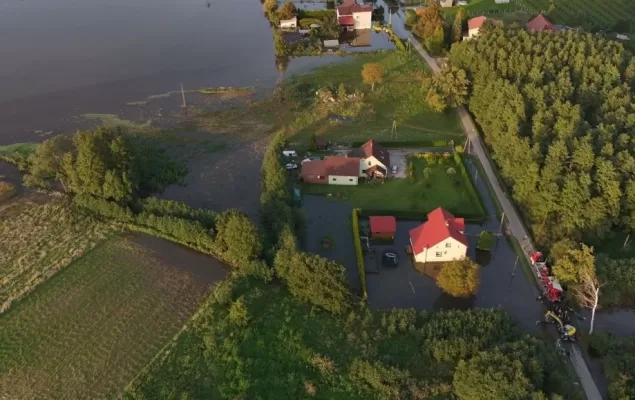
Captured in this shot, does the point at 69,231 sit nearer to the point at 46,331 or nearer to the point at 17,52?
the point at 46,331

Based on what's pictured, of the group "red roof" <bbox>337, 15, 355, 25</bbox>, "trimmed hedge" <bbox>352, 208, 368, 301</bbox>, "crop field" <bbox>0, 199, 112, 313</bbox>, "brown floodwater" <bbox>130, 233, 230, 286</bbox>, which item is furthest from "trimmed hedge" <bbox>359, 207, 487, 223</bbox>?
"red roof" <bbox>337, 15, 355, 25</bbox>

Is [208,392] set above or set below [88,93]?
below

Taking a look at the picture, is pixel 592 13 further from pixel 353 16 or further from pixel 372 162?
pixel 372 162

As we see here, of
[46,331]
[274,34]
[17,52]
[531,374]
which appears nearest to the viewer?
[531,374]

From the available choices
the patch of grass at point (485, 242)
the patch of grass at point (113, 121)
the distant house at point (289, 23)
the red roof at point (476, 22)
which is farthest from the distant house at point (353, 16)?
the patch of grass at point (485, 242)

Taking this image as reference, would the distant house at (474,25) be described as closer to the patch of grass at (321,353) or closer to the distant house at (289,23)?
the distant house at (289,23)

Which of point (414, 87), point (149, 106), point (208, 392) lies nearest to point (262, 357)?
point (208, 392)
